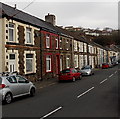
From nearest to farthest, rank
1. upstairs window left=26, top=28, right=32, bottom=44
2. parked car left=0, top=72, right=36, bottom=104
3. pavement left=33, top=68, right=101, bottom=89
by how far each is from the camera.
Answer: parked car left=0, top=72, right=36, bottom=104 → pavement left=33, top=68, right=101, bottom=89 → upstairs window left=26, top=28, right=32, bottom=44

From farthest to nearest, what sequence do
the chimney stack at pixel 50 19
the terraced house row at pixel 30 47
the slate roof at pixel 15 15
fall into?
the chimney stack at pixel 50 19 < the slate roof at pixel 15 15 < the terraced house row at pixel 30 47

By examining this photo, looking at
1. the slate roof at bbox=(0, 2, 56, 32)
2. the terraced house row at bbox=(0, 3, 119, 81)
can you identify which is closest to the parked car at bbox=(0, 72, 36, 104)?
the terraced house row at bbox=(0, 3, 119, 81)

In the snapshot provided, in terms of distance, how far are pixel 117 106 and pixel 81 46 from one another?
33.7 m

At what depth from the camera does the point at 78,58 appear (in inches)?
1554

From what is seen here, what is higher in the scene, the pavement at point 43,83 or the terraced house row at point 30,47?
the terraced house row at point 30,47

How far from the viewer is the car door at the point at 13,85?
10.6m

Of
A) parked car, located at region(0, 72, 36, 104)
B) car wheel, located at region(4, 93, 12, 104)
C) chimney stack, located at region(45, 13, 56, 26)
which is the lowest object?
car wheel, located at region(4, 93, 12, 104)

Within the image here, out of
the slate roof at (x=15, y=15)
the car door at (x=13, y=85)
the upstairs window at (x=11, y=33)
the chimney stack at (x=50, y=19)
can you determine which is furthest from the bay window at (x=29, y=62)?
the chimney stack at (x=50, y=19)

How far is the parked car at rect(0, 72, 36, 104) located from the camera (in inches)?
398

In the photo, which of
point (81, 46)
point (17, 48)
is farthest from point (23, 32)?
point (81, 46)

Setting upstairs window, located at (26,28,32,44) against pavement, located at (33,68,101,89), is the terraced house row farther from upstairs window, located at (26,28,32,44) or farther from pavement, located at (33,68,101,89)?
pavement, located at (33,68,101,89)

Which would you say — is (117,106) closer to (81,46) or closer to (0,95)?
(0,95)

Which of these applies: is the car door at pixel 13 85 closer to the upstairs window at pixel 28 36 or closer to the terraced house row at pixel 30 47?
the terraced house row at pixel 30 47

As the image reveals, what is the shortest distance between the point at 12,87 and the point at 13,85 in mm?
156
